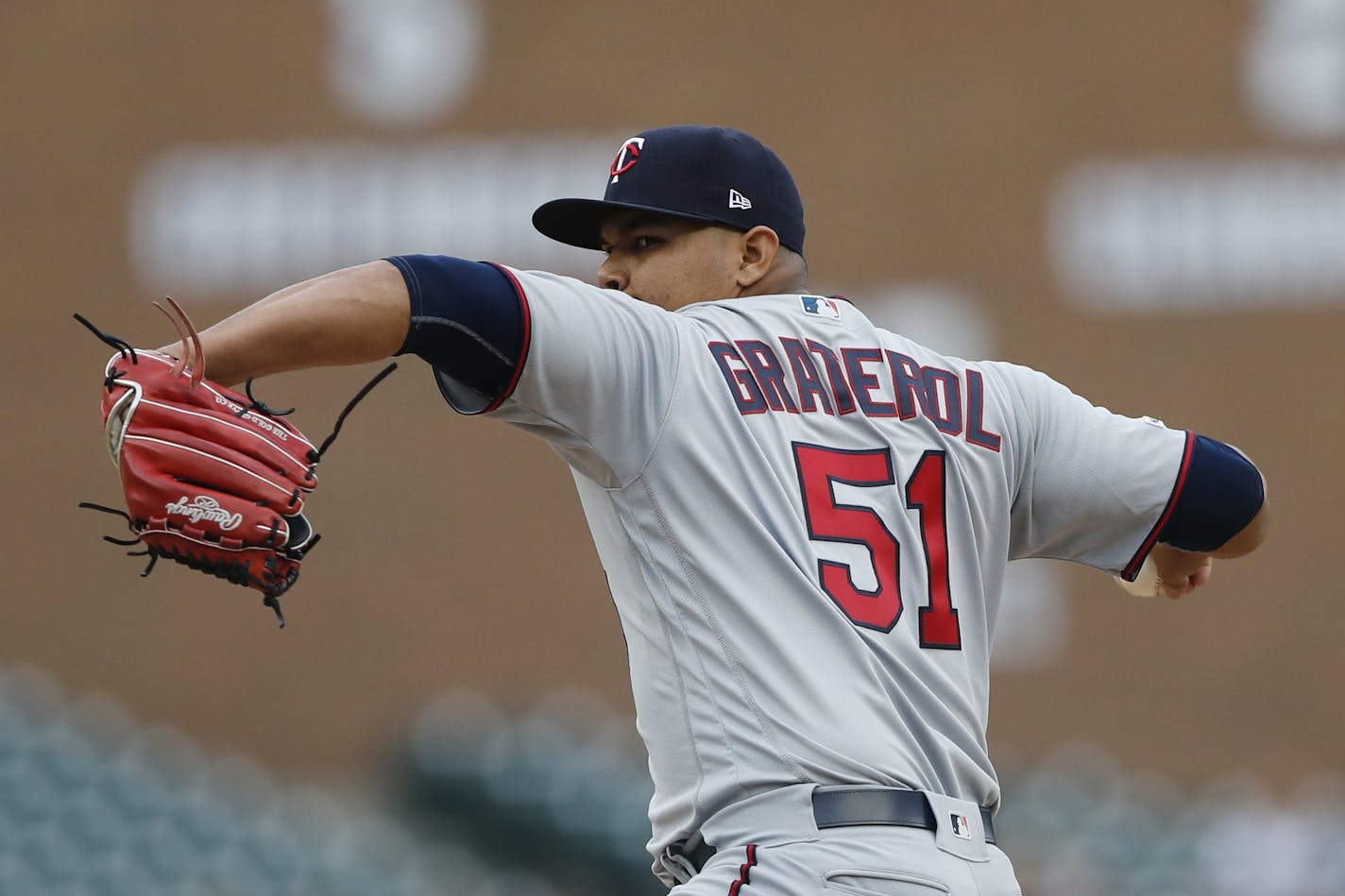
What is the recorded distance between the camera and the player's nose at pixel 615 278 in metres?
Answer: 2.85

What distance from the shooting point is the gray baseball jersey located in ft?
7.71

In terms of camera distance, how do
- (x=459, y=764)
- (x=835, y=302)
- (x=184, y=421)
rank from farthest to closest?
(x=459, y=764), (x=835, y=302), (x=184, y=421)

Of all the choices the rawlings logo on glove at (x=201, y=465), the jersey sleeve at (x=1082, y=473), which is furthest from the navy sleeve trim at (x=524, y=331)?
the jersey sleeve at (x=1082, y=473)

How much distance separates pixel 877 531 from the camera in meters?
2.48

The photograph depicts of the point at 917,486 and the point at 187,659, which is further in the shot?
the point at 187,659

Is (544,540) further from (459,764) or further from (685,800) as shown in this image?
(685,800)

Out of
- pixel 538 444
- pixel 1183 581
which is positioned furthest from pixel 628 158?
pixel 538 444

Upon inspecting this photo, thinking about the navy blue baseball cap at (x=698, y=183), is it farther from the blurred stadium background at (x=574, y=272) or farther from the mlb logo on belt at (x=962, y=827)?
the blurred stadium background at (x=574, y=272)

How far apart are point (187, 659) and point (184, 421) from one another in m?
10.6

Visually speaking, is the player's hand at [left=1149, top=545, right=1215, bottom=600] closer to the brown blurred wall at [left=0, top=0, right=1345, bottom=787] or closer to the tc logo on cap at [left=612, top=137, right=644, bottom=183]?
the tc logo on cap at [left=612, top=137, right=644, bottom=183]

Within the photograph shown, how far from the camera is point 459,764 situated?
33.5 ft

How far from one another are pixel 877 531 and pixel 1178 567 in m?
0.87

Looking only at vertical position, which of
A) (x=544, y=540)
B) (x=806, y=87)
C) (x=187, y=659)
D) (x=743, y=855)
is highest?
(x=743, y=855)

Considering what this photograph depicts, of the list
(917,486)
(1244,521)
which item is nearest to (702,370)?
(917,486)
